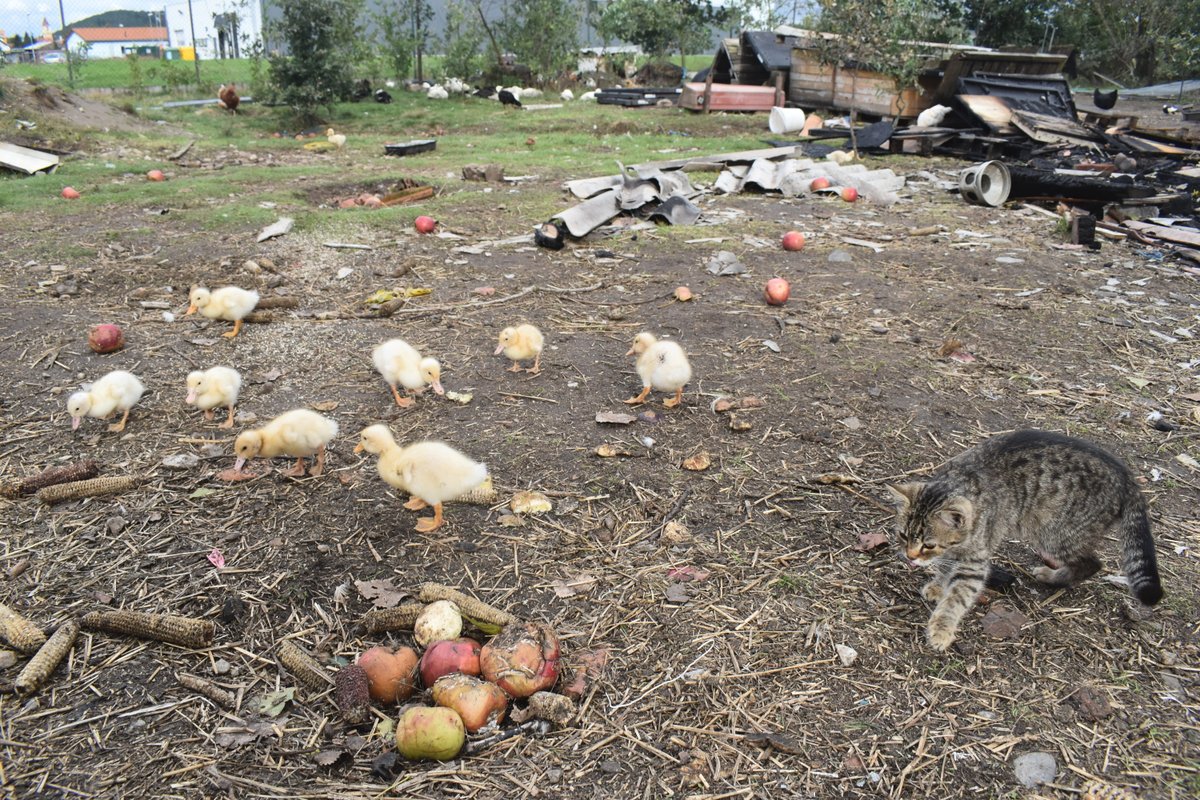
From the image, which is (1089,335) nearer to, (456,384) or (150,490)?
(456,384)

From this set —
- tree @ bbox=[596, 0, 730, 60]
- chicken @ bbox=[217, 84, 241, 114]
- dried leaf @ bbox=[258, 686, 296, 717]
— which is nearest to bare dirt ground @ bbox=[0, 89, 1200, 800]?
dried leaf @ bbox=[258, 686, 296, 717]

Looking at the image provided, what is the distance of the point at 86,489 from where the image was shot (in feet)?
13.0

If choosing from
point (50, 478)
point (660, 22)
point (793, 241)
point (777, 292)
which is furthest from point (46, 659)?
point (660, 22)

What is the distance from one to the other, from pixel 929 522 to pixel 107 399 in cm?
467

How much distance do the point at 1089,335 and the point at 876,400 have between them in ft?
8.76

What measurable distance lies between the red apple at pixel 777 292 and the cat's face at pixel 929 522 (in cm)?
345

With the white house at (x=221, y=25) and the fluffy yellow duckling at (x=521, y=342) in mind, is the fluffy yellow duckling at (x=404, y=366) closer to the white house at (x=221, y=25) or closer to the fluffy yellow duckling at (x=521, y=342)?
the fluffy yellow duckling at (x=521, y=342)

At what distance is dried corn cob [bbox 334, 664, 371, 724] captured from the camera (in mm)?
2758

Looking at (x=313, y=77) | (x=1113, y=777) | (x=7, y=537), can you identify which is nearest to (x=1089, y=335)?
(x=1113, y=777)

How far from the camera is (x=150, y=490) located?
4.09 meters

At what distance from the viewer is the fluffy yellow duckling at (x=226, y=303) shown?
6023 mm

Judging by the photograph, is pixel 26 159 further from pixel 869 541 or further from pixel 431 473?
pixel 869 541

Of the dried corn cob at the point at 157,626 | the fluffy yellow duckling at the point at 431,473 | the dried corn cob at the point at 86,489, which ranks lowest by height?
the dried corn cob at the point at 157,626

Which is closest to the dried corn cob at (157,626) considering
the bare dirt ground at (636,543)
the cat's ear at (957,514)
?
the bare dirt ground at (636,543)
